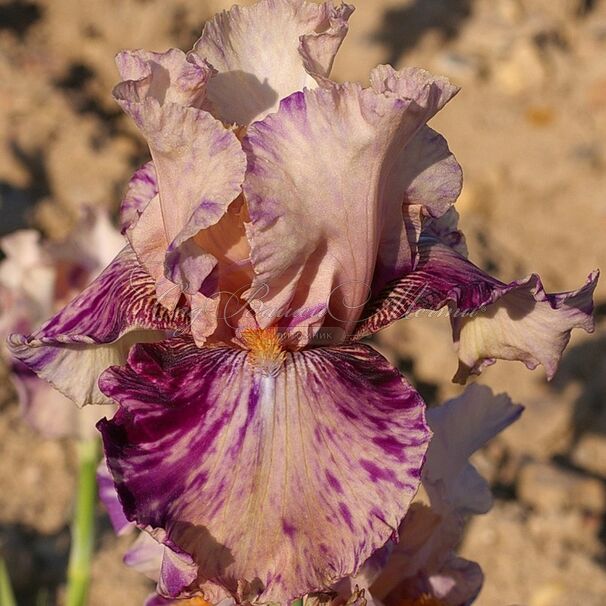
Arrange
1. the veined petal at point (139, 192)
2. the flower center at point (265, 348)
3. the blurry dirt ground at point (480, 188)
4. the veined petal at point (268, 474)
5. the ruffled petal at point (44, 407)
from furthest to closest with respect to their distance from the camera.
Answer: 1. the blurry dirt ground at point (480, 188)
2. the ruffled petal at point (44, 407)
3. the veined petal at point (139, 192)
4. the flower center at point (265, 348)
5. the veined petal at point (268, 474)

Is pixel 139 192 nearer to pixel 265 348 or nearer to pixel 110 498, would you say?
pixel 265 348

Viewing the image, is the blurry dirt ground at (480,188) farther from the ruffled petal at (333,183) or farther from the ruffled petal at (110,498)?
the ruffled petal at (333,183)

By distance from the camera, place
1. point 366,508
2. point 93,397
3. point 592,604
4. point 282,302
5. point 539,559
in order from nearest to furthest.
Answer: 1. point 366,508
2. point 282,302
3. point 93,397
4. point 592,604
5. point 539,559

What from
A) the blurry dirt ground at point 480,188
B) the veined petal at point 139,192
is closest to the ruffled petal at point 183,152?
the veined petal at point 139,192

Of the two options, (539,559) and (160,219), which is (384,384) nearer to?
(160,219)

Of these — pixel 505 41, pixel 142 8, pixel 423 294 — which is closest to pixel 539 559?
pixel 423 294

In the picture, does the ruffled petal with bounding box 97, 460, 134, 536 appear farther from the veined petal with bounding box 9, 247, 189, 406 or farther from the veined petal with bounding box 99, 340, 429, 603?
the veined petal with bounding box 99, 340, 429, 603

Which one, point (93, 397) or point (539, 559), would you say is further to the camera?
point (539, 559)
